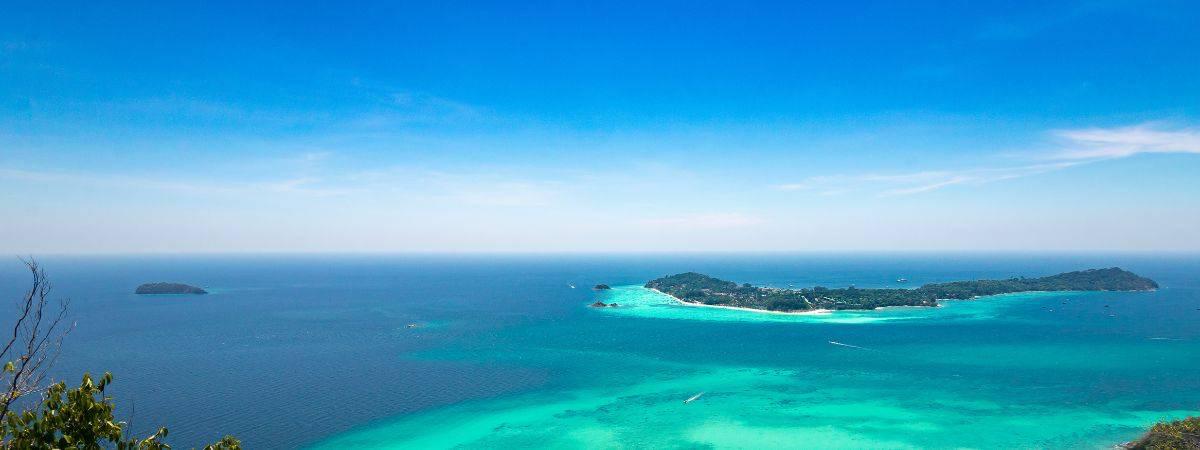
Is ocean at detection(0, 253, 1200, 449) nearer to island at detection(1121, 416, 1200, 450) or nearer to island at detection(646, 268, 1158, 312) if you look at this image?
island at detection(1121, 416, 1200, 450)

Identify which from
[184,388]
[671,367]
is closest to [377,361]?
[184,388]

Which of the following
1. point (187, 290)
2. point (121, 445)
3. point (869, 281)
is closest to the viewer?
point (121, 445)

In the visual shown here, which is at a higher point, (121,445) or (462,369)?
(121,445)

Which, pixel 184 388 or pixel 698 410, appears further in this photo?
pixel 184 388

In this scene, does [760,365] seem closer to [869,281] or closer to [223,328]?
[223,328]

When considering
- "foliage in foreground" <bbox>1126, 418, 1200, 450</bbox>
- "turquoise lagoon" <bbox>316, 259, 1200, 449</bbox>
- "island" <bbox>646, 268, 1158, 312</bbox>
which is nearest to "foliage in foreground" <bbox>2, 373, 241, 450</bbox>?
"turquoise lagoon" <bbox>316, 259, 1200, 449</bbox>

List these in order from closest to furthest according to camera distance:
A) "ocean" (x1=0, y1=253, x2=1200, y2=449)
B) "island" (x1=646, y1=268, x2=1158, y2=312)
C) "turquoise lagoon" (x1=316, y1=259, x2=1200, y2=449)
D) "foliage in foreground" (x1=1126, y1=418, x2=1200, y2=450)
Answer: "foliage in foreground" (x1=1126, y1=418, x2=1200, y2=450)
"turquoise lagoon" (x1=316, y1=259, x2=1200, y2=449)
"ocean" (x1=0, y1=253, x2=1200, y2=449)
"island" (x1=646, y1=268, x2=1158, y2=312)

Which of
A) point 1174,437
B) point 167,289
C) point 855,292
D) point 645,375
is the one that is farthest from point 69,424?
point 167,289
